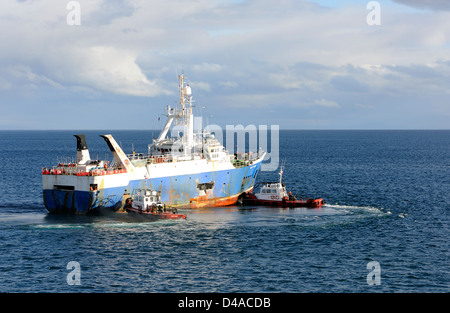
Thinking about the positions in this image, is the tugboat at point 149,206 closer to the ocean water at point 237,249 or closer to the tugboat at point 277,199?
the ocean water at point 237,249

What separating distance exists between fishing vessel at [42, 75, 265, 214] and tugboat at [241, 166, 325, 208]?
3.37 meters

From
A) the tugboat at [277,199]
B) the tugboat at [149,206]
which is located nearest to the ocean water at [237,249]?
the tugboat at [149,206]

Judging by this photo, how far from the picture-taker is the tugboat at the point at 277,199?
75.6 m

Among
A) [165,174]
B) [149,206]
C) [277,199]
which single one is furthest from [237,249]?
[277,199]

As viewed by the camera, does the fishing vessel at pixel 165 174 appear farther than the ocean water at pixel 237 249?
Yes

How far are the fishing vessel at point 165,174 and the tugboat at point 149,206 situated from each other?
1441 millimetres

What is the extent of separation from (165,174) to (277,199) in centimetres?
1721

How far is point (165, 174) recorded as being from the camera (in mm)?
70750

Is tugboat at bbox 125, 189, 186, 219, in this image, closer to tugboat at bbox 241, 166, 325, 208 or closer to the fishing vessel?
the fishing vessel

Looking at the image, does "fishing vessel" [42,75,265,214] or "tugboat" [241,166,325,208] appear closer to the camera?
"fishing vessel" [42,75,265,214]

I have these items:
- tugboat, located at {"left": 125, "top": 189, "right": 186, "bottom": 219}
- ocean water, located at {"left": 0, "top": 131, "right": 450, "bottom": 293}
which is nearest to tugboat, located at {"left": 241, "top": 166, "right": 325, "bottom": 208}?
ocean water, located at {"left": 0, "top": 131, "right": 450, "bottom": 293}

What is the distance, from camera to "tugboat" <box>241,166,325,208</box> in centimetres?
7556

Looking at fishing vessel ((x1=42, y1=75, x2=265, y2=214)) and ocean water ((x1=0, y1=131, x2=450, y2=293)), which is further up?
fishing vessel ((x1=42, y1=75, x2=265, y2=214))
